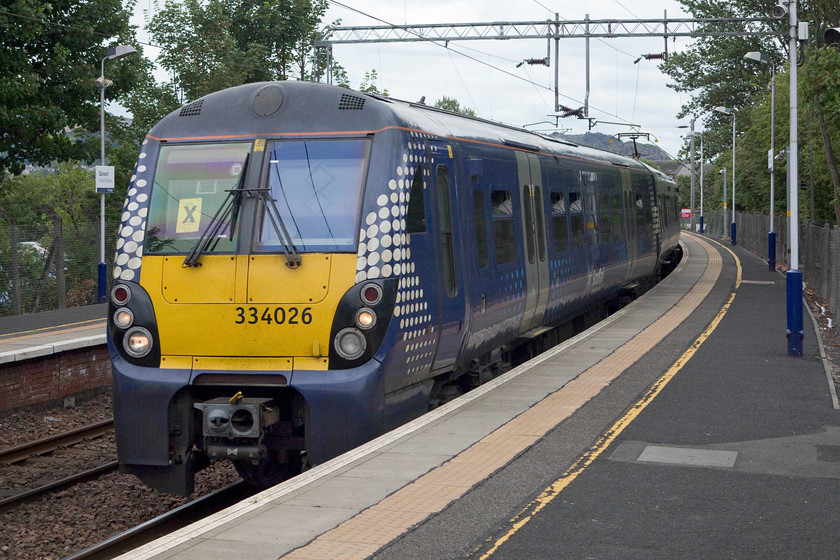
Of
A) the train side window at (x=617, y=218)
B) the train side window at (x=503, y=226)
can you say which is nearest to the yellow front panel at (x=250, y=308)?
the train side window at (x=503, y=226)

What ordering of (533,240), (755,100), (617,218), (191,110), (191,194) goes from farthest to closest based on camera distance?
(755,100) < (617,218) < (533,240) < (191,110) < (191,194)

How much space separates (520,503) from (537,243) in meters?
6.59

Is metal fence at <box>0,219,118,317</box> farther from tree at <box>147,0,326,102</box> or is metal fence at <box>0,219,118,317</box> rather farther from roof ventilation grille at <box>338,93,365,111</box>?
roof ventilation grille at <box>338,93,365,111</box>

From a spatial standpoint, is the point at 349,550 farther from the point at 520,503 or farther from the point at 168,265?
the point at 168,265

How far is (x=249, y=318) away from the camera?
7754mm

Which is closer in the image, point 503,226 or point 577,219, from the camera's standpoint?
point 503,226

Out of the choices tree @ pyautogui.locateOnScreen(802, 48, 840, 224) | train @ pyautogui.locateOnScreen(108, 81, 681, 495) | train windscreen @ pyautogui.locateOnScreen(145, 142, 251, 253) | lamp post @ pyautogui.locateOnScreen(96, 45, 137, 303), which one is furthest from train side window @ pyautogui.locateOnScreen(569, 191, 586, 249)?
lamp post @ pyautogui.locateOnScreen(96, 45, 137, 303)

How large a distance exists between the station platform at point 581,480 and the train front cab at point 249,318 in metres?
0.62

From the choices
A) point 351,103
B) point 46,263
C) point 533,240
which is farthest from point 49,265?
point 351,103

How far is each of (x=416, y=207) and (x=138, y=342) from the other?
2.47 metres

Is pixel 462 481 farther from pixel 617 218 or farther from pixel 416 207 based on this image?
pixel 617 218

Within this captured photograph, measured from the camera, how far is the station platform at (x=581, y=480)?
5844mm

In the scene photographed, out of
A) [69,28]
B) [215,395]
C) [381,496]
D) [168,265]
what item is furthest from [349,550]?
[69,28]

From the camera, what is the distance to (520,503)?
6.63m
